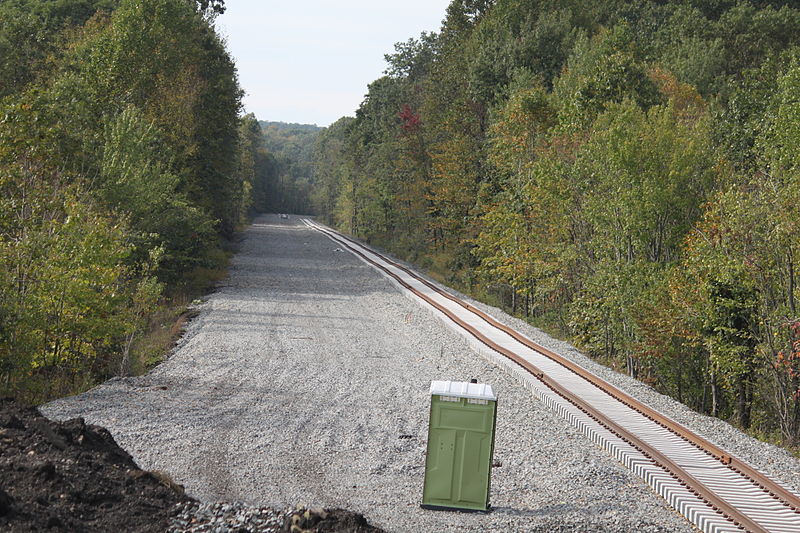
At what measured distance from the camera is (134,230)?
2658cm

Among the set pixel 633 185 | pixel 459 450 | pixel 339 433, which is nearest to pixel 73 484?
pixel 459 450

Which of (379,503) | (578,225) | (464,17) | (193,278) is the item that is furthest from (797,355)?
(464,17)

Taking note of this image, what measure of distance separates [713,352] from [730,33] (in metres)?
37.0

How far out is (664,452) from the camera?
35.2ft

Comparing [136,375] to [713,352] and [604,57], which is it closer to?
[713,352]

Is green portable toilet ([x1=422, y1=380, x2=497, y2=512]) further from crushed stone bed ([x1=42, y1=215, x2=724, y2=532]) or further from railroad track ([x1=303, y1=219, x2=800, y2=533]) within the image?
railroad track ([x1=303, y1=219, x2=800, y2=533])

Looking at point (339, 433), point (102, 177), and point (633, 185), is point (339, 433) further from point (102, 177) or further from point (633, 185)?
point (102, 177)

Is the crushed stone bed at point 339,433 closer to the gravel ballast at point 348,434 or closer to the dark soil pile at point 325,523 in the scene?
the gravel ballast at point 348,434

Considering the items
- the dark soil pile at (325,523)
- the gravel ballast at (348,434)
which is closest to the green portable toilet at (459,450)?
the gravel ballast at (348,434)

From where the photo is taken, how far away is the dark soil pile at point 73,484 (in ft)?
21.0

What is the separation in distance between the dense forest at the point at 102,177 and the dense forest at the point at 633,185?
12717 mm

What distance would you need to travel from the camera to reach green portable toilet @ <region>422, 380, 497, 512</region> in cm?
855

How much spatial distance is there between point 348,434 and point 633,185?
14.1 m

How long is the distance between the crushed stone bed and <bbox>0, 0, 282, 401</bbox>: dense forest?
136cm
